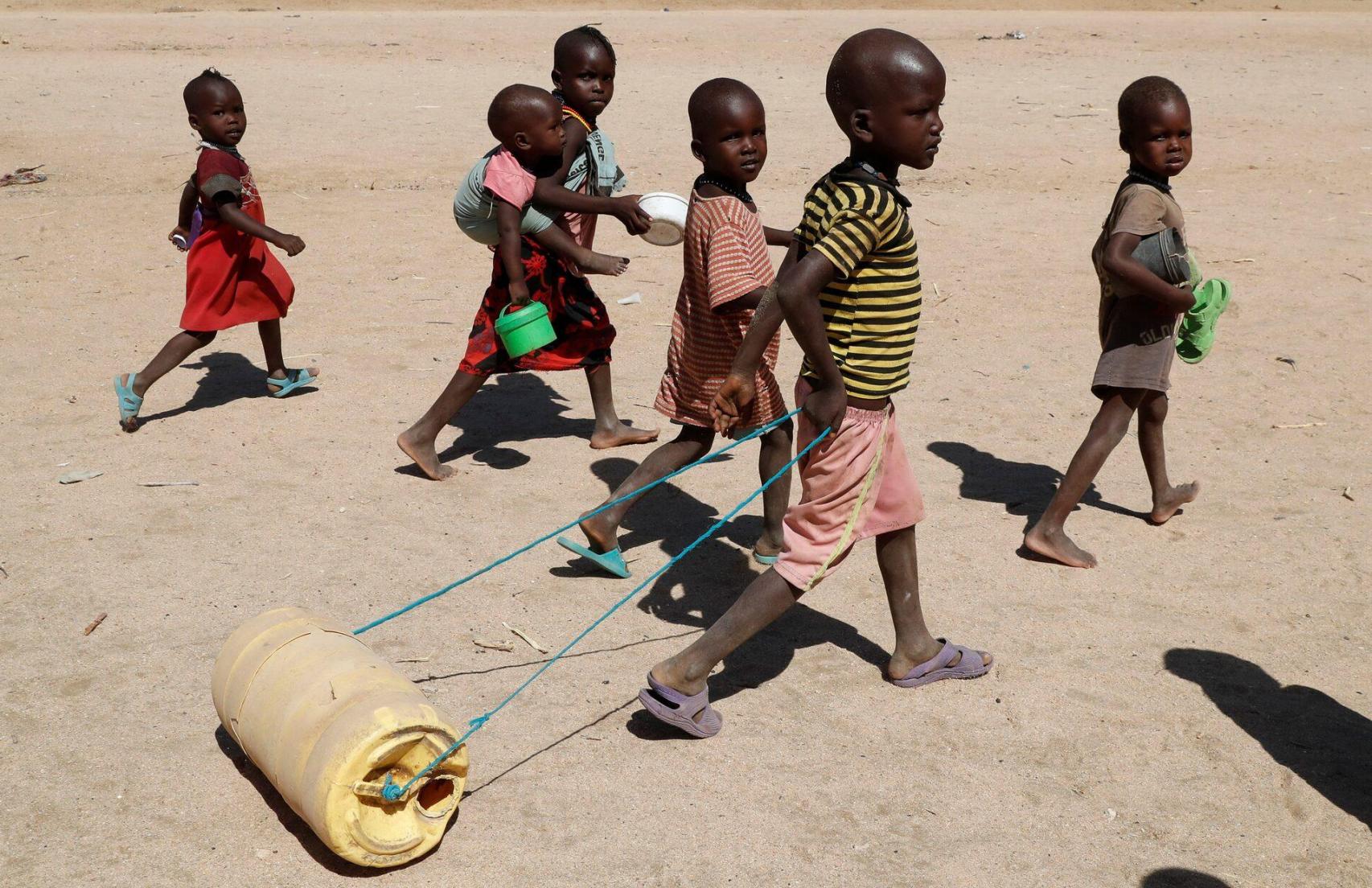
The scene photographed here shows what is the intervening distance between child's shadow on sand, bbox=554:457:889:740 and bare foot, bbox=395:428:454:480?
0.69 meters

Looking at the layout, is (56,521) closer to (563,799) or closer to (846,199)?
(563,799)

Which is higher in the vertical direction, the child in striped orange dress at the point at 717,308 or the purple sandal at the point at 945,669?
the child in striped orange dress at the point at 717,308

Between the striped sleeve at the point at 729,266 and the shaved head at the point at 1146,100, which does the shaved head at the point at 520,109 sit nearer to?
the striped sleeve at the point at 729,266

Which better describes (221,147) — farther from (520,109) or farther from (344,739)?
(344,739)

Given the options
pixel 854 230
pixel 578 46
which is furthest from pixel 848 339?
pixel 578 46

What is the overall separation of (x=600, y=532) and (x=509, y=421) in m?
1.91

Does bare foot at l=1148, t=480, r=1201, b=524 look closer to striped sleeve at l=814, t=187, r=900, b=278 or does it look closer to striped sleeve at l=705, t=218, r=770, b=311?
striped sleeve at l=705, t=218, r=770, b=311

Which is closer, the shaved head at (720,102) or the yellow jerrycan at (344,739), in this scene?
the yellow jerrycan at (344,739)

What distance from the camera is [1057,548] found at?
470cm

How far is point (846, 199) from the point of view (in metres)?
3.23

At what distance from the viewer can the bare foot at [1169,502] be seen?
504 centimetres

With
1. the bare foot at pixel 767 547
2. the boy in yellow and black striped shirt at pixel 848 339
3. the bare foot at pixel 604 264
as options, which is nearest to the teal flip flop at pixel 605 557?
the bare foot at pixel 767 547

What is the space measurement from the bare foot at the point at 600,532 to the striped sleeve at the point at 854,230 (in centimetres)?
154

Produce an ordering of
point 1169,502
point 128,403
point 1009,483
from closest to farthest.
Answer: point 1169,502, point 1009,483, point 128,403
